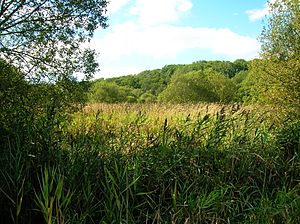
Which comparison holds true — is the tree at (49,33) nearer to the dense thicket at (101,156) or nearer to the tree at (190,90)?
the dense thicket at (101,156)

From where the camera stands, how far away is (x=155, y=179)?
4.14m

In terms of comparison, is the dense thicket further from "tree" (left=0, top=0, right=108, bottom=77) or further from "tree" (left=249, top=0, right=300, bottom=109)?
"tree" (left=249, top=0, right=300, bottom=109)

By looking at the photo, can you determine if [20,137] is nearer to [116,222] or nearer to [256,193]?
[116,222]

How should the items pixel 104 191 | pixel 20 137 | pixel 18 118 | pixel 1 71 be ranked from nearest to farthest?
pixel 104 191
pixel 20 137
pixel 18 118
pixel 1 71

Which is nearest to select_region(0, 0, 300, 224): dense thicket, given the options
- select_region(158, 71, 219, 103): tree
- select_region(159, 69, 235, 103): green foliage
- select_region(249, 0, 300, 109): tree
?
select_region(249, 0, 300, 109): tree

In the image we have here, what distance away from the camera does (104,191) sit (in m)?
3.73

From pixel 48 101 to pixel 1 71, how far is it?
109 centimetres

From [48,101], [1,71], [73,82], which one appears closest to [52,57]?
[73,82]

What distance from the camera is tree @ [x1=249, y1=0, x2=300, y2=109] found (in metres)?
15.8

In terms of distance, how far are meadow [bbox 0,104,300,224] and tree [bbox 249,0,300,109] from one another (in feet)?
35.7

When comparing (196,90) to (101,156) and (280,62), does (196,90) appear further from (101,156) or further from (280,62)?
(101,156)

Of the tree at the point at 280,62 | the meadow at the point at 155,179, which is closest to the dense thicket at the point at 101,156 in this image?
the meadow at the point at 155,179

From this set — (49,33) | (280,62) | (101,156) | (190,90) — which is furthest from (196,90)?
(101,156)

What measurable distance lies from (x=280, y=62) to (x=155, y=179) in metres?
13.5
